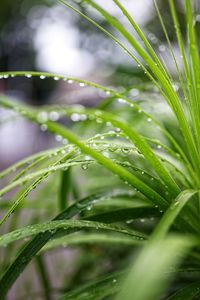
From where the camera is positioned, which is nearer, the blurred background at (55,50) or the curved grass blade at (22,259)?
the curved grass blade at (22,259)

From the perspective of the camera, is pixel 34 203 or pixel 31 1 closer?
pixel 34 203

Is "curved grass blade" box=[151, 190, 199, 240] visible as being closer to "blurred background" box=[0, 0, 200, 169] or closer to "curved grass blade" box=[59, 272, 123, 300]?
"curved grass blade" box=[59, 272, 123, 300]

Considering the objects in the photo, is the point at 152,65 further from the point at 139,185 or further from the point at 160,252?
the point at 160,252

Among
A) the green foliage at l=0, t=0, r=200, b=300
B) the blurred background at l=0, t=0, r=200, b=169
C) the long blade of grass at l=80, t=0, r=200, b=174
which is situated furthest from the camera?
the blurred background at l=0, t=0, r=200, b=169

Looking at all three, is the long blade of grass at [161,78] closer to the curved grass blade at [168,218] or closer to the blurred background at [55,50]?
the curved grass blade at [168,218]

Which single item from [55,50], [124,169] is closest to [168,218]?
[124,169]

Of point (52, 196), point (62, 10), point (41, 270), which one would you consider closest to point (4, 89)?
point (62, 10)

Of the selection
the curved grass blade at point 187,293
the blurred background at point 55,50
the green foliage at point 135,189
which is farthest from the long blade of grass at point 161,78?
the blurred background at point 55,50

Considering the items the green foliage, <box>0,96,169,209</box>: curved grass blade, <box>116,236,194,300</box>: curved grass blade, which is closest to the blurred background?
the green foliage
